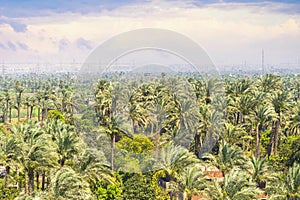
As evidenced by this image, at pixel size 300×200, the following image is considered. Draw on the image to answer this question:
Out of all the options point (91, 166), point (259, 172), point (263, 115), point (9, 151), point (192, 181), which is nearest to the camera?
point (192, 181)

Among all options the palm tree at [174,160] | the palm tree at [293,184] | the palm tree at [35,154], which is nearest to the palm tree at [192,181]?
Answer: the palm tree at [174,160]

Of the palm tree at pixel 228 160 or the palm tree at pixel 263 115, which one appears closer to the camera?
the palm tree at pixel 228 160

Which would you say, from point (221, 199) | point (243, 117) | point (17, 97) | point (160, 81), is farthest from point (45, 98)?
point (221, 199)

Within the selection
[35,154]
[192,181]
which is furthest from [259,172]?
[35,154]

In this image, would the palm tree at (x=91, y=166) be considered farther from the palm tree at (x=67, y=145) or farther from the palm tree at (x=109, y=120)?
the palm tree at (x=67, y=145)

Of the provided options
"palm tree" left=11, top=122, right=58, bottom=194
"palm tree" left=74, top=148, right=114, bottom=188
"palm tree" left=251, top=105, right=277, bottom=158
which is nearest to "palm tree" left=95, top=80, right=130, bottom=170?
"palm tree" left=74, top=148, right=114, bottom=188

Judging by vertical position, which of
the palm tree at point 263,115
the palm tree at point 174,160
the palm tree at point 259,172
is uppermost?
the palm tree at point 263,115

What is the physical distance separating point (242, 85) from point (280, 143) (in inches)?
305

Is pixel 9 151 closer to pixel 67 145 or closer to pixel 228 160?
pixel 67 145

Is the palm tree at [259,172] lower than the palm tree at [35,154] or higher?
lower

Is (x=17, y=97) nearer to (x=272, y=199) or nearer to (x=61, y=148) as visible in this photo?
(x=61, y=148)

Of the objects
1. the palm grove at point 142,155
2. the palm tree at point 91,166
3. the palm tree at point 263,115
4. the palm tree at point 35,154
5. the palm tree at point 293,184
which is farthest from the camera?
the palm tree at point 263,115

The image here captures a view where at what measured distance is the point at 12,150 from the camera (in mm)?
23125

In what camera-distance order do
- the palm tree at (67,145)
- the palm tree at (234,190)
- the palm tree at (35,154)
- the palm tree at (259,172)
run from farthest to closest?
1. the palm tree at (259,172)
2. the palm tree at (67,145)
3. the palm tree at (35,154)
4. the palm tree at (234,190)
